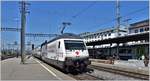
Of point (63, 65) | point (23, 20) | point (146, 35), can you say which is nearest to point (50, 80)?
point (63, 65)

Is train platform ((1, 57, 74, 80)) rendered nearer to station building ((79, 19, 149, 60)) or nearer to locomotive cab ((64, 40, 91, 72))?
locomotive cab ((64, 40, 91, 72))

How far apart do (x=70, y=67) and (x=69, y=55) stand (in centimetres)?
87

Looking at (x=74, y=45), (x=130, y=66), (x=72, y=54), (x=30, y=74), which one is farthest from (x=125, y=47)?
(x=30, y=74)

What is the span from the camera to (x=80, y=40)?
76.0 ft

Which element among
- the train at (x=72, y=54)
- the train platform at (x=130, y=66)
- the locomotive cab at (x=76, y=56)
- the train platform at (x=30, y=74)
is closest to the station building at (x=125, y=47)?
the train platform at (x=130, y=66)

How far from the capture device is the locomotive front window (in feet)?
72.8

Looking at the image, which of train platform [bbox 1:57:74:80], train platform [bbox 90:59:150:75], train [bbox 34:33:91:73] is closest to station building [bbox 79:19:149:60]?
train platform [bbox 90:59:150:75]

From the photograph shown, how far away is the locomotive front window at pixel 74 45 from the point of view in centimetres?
2220

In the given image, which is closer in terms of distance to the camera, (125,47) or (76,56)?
→ (76,56)

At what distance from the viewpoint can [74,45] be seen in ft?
73.7

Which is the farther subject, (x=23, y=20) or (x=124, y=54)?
(x=124, y=54)

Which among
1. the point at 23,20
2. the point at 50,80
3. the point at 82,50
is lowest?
the point at 50,80

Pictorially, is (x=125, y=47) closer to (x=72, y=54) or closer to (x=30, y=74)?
(x=72, y=54)

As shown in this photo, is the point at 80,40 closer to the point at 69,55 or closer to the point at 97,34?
the point at 69,55
